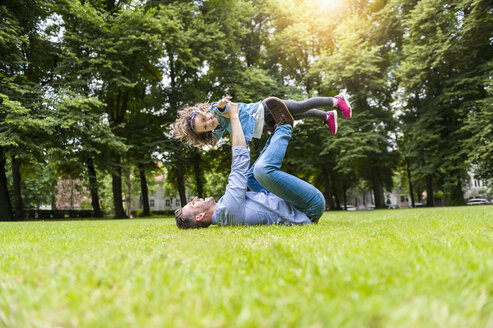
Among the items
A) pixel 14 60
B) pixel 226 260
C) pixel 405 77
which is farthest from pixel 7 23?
pixel 405 77

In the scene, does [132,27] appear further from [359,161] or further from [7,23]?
[359,161]

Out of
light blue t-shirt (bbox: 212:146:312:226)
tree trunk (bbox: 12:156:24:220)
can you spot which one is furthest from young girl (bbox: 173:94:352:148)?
tree trunk (bbox: 12:156:24:220)

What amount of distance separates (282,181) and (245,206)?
0.71 m

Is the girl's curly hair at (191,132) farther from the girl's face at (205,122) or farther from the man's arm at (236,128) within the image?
the man's arm at (236,128)

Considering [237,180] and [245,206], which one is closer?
[237,180]

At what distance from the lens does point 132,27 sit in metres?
16.0

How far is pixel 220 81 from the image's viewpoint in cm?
2028

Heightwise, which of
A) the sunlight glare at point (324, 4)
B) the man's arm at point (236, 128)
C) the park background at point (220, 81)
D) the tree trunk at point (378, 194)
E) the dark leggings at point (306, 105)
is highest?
the sunlight glare at point (324, 4)

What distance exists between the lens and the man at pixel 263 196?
4375 millimetres

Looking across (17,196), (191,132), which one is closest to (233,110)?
(191,132)

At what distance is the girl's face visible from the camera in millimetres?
5137

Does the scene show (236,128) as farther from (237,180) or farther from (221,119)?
(237,180)

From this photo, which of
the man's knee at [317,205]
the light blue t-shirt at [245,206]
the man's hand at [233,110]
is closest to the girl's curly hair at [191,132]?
the man's hand at [233,110]

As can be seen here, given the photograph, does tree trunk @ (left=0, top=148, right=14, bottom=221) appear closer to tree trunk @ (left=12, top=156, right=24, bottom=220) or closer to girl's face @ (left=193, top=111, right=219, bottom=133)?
tree trunk @ (left=12, top=156, right=24, bottom=220)
